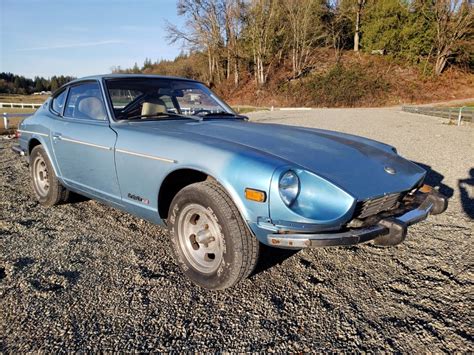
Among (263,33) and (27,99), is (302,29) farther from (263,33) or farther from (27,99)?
(27,99)

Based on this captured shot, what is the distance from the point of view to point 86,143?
3441 mm

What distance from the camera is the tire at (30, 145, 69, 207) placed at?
419 cm

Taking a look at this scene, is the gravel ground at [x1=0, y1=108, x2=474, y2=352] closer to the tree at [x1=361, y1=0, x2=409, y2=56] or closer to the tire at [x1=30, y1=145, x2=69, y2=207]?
the tire at [x1=30, y1=145, x2=69, y2=207]

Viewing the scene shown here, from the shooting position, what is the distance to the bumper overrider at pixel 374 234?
2201 millimetres

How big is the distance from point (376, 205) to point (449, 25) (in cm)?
4019

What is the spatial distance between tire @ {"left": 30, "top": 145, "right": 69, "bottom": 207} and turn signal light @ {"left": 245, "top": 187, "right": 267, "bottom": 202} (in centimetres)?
280

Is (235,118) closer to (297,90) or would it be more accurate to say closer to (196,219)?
(196,219)

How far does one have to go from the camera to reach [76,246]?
3.25 m

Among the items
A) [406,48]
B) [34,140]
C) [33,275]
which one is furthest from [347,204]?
[406,48]

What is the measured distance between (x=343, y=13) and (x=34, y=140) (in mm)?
48173

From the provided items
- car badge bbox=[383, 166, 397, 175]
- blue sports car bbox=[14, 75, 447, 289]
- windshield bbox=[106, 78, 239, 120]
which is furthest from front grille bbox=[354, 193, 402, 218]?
windshield bbox=[106, 78, 239, 120]

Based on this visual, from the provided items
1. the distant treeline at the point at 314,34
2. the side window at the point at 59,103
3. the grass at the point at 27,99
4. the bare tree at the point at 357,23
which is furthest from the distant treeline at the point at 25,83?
the side window at the point at 59,103

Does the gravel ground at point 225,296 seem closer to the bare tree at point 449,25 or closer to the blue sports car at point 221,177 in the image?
the blue sports car at point 221,177

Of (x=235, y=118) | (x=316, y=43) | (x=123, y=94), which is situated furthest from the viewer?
(x=316, y=43)
